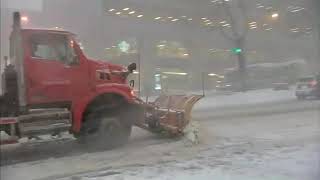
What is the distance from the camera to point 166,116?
6945 millimetres

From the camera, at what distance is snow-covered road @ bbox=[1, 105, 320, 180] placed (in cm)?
427

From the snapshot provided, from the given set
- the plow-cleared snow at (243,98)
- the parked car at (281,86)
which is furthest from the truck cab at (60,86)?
the parked car at (281,86)

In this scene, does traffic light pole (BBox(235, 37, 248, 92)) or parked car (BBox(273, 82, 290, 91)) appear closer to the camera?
traffic light pole (BBox(235, 37, 248, 92))

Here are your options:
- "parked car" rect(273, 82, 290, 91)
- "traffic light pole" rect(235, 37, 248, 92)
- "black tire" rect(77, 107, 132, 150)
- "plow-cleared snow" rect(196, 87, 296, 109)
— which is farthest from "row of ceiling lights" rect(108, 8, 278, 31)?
"parked car" rect(273, 82, 290, 91)

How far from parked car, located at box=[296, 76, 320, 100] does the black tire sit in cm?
668

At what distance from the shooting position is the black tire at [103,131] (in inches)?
237

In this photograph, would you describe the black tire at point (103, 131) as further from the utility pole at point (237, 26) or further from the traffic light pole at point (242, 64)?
the traffic light pole at point (242, 64)

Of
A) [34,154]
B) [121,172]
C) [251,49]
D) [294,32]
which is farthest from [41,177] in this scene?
[251,49]

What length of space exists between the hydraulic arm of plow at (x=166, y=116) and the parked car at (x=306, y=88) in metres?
5.43

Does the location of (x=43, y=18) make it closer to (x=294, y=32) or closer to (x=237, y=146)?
(x=237, y=146)

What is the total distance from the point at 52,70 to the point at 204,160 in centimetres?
202

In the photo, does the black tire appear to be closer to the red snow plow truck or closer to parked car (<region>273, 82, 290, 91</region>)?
the red snow plow truck

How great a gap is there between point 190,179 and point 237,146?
1869 millimetres

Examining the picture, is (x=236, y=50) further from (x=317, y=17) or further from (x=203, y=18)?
(x=317, y=17)
